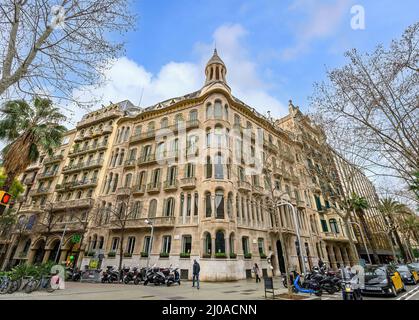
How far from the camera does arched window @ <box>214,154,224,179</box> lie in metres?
21.4

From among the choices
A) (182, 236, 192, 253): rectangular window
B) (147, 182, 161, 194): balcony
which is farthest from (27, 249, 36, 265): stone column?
(182, 236, 192, 253): rectangular window

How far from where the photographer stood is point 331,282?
39.2 feet

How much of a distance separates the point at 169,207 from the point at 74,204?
543 inches

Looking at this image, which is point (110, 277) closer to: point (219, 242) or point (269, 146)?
point (219, 242)

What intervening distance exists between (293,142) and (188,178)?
17.1 metres

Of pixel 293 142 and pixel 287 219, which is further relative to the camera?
pixel 293 142

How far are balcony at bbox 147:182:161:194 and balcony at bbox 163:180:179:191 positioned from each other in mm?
858

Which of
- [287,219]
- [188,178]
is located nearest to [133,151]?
[188,178]

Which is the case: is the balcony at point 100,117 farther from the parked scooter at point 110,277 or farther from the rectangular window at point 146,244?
the parked scooter at point 110,277

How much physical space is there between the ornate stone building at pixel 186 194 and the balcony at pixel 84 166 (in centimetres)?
19

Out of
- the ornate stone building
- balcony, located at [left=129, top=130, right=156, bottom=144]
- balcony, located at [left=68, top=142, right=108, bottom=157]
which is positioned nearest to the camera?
the ornate stone building

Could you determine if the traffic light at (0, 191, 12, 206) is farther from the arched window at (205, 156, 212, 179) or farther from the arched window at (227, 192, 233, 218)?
the arched window at (227, 192, 233, 218)

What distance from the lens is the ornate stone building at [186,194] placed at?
1972cm
